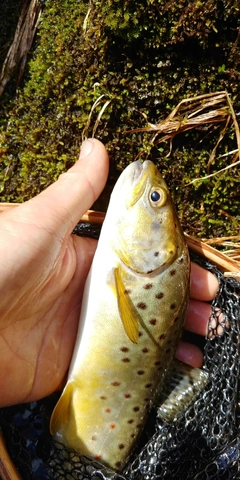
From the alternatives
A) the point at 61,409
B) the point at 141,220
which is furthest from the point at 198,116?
the point at 61,409

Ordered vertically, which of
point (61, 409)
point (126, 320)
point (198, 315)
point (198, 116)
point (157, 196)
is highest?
point (198, 116)

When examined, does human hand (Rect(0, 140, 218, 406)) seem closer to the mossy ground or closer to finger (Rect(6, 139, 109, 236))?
finger (Rect(6, 139, 109, 236))

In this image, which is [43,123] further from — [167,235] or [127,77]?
[167,235]

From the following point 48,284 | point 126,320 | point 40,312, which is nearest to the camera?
point 126,320

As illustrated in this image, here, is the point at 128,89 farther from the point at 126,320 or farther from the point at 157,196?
the point at 126,320

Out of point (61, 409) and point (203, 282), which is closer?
point (61, 409)

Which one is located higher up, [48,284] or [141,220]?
[141,220]

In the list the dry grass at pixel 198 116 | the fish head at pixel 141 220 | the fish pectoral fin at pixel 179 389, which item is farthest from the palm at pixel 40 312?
the dry grass at pixel 198 116

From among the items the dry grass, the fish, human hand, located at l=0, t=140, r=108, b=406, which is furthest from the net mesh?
the dry grass
